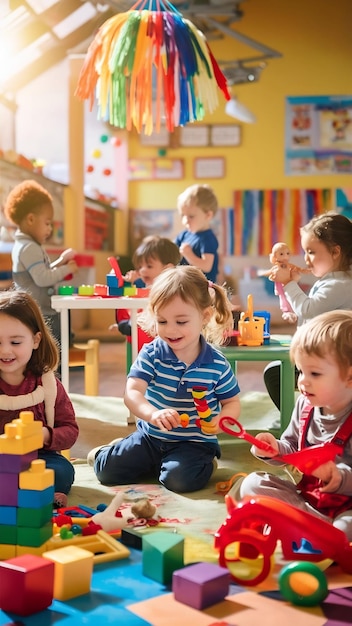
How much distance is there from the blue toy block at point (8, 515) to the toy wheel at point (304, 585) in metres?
0.40

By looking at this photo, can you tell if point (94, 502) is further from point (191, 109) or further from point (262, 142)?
point (262, 142)

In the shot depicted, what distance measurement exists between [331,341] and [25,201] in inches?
61.3

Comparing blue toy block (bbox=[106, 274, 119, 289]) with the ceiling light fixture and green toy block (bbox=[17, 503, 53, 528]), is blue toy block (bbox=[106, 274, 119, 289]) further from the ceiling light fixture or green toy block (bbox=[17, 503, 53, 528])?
the ceiling light fixture

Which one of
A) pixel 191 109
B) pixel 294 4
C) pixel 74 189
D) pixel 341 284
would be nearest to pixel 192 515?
pixel 341 284

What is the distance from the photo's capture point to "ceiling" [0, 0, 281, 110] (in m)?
4.76

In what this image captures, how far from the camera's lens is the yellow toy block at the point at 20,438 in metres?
1.10

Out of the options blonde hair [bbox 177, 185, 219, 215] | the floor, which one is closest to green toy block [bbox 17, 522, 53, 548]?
the floor

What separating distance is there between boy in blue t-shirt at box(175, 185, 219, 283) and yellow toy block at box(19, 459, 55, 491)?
5.83 feet

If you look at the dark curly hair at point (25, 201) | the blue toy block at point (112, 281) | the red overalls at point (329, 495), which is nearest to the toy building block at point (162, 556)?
the red overalls at point (329, 495)

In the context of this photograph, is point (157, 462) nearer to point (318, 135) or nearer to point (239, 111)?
point (239, 111)

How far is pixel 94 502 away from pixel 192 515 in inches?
8.5

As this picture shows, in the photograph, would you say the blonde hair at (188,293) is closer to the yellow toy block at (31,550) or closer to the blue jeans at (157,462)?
the blue jeans at (157,462)

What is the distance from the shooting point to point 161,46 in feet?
6.37

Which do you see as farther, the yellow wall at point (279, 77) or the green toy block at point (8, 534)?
the yellow wall at point (279, 77)
